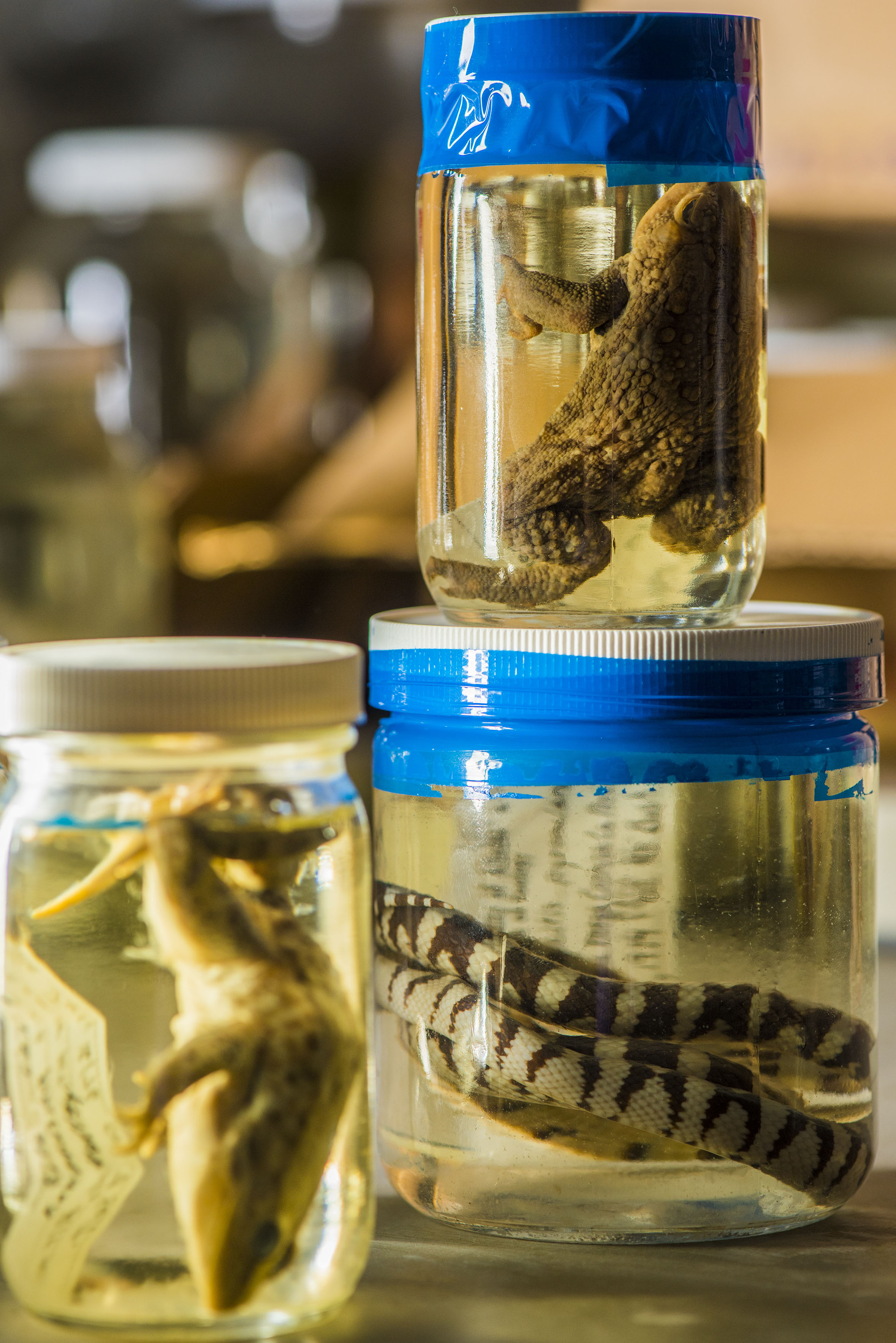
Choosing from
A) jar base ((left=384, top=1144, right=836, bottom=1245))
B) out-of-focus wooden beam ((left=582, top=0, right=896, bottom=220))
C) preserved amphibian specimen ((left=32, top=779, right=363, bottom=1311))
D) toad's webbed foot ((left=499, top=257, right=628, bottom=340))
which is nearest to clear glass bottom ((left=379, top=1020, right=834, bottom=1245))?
jar base ((left=384, top=1144, right=836, bottom=1245))

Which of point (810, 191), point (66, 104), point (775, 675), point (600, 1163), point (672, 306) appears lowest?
point (600, 1163)

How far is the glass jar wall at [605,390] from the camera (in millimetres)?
528

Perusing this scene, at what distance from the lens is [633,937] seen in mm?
539

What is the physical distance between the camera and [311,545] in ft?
4.01

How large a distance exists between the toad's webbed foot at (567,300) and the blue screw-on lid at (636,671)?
101 mm

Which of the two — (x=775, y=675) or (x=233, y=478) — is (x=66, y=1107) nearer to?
(x=775, y=675)

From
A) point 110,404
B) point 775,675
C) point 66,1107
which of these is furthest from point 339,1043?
point 110,404

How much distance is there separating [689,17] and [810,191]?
0.71m

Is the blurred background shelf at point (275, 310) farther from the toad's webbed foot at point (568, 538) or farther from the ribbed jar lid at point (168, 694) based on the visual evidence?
the ribbed jar lid at point (168, 694)

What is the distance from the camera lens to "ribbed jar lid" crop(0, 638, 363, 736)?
44 cm

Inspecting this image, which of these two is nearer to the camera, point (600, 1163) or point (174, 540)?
point (600, 1163)

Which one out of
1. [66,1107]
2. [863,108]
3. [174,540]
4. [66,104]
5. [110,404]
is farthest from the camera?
[66,104]

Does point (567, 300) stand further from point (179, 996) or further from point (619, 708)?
point (179, 996)

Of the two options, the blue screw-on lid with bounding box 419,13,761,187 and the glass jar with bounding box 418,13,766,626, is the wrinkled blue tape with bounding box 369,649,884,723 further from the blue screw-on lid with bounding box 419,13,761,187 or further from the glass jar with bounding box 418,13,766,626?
the blue screw-on lid with bounding box 419,13,761,187
